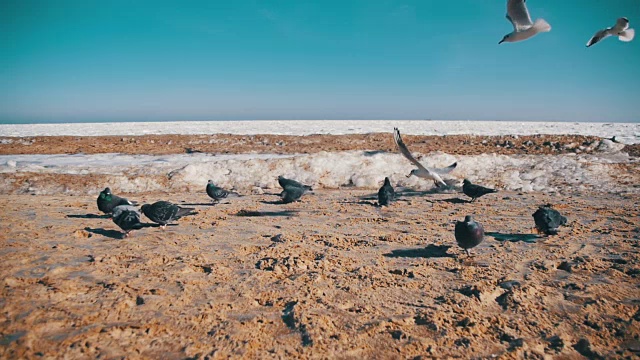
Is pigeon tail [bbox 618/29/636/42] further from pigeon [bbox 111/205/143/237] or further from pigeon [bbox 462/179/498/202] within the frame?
pigeon [bbox 111/205/143/237]

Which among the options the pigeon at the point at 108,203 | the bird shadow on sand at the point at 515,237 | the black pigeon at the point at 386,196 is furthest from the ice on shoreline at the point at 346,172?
the bird shadow on sand at the point at 515,237

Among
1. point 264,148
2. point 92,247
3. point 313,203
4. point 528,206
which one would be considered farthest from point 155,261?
point 264,148

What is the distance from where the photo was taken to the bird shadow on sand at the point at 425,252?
505 cm

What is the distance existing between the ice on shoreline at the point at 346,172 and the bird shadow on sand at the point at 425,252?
18.5 ft

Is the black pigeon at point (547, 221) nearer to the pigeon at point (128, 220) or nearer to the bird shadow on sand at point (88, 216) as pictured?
the pigeon at point (128, 220)

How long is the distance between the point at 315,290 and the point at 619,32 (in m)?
5.53

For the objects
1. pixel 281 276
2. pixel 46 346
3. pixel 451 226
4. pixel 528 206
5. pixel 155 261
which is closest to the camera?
pixel 46 346

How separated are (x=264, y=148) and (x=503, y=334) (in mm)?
17001

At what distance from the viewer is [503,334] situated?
Answer: 3.13m

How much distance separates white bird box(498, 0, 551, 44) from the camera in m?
4.88

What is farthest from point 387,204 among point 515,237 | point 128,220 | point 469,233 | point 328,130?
point 328,130

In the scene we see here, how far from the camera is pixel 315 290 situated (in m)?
3.88

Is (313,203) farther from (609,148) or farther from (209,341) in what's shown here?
(609,148)

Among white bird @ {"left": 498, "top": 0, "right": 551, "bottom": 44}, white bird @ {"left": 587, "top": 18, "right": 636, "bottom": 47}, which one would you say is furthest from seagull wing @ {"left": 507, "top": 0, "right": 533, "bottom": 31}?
white bird @ {"left": 587, "top": 18, "right": 636, "bottom": 47}
